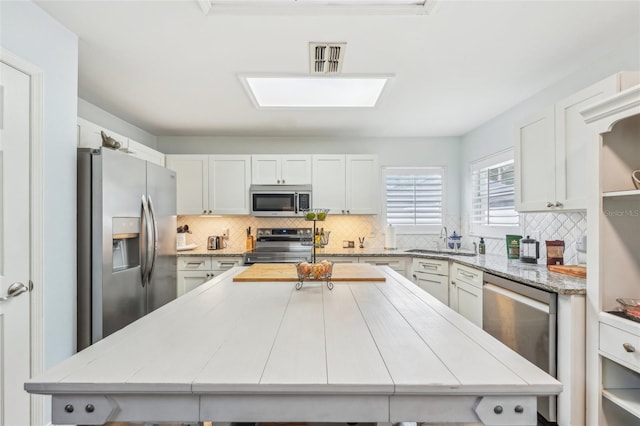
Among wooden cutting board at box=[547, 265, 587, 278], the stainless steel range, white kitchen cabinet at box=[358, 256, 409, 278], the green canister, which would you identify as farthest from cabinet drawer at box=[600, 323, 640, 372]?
the stainless steel range

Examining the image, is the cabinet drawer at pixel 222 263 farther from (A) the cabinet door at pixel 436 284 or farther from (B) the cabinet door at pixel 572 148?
(B) the cabinet door at pixel 572 148

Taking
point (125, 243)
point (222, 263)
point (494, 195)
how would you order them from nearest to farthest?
point (125, 243) < point (494, 195) < point (222, 263)

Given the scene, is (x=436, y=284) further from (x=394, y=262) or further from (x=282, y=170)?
(x=282, y=170)

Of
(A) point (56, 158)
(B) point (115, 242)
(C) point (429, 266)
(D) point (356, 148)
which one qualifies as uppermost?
(D) point (356, 148)

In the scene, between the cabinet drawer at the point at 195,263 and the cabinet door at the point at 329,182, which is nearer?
the cabinet drawer at the point at 195,263

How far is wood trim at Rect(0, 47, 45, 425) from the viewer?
170 centimetres

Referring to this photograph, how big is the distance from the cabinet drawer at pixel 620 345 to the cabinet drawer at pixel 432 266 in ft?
6.07

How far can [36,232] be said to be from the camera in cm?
173

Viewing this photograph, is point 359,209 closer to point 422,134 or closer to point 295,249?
point 295,249

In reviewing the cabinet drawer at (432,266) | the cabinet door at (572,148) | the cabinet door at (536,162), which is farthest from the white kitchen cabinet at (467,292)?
the cabinet door at (572,148)

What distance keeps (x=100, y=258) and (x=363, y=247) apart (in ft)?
10.4

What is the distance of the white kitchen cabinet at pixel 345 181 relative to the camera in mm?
4191

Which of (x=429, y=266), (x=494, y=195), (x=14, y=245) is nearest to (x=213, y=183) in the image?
(x=14, y=245)

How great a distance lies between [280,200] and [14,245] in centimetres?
272
